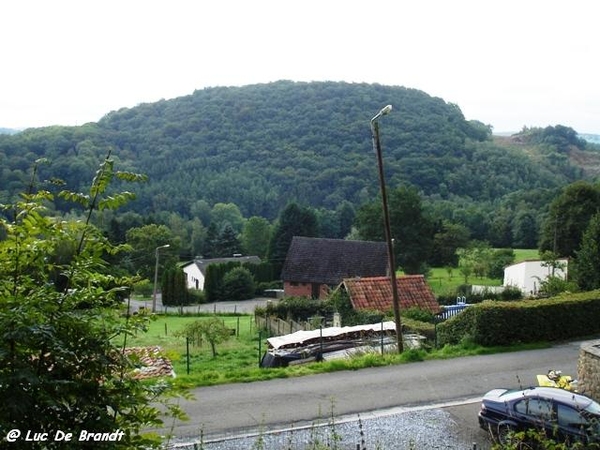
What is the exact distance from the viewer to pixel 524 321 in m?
19.9

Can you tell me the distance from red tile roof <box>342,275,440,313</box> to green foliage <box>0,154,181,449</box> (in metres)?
24.7

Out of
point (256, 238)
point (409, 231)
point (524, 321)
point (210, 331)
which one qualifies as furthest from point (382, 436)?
point (256, 238)

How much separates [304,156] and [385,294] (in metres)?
116

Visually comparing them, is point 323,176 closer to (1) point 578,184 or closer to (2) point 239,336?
(1) point 578,184

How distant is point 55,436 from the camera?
3.59 metres

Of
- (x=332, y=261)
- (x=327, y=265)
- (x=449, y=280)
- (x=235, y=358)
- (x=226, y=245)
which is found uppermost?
(x=226, y=245)

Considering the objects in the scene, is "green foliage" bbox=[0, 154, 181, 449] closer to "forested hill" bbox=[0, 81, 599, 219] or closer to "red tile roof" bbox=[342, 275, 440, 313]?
"red tile roof" bbox=[342, 275, 440, 313]

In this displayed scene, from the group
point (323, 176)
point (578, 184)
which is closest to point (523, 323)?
point (578, 184)

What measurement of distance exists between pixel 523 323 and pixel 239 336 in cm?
1734

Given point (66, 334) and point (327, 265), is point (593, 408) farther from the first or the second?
point (327, 265)

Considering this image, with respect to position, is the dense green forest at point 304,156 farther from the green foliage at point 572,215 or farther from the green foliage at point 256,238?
the green foliage at point 572,215

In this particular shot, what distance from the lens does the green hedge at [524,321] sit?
19.5 meters

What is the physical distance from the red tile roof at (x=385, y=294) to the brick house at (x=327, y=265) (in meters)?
23.9

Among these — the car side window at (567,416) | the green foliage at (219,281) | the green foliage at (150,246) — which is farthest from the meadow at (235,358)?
the green foliage at (150,246)
